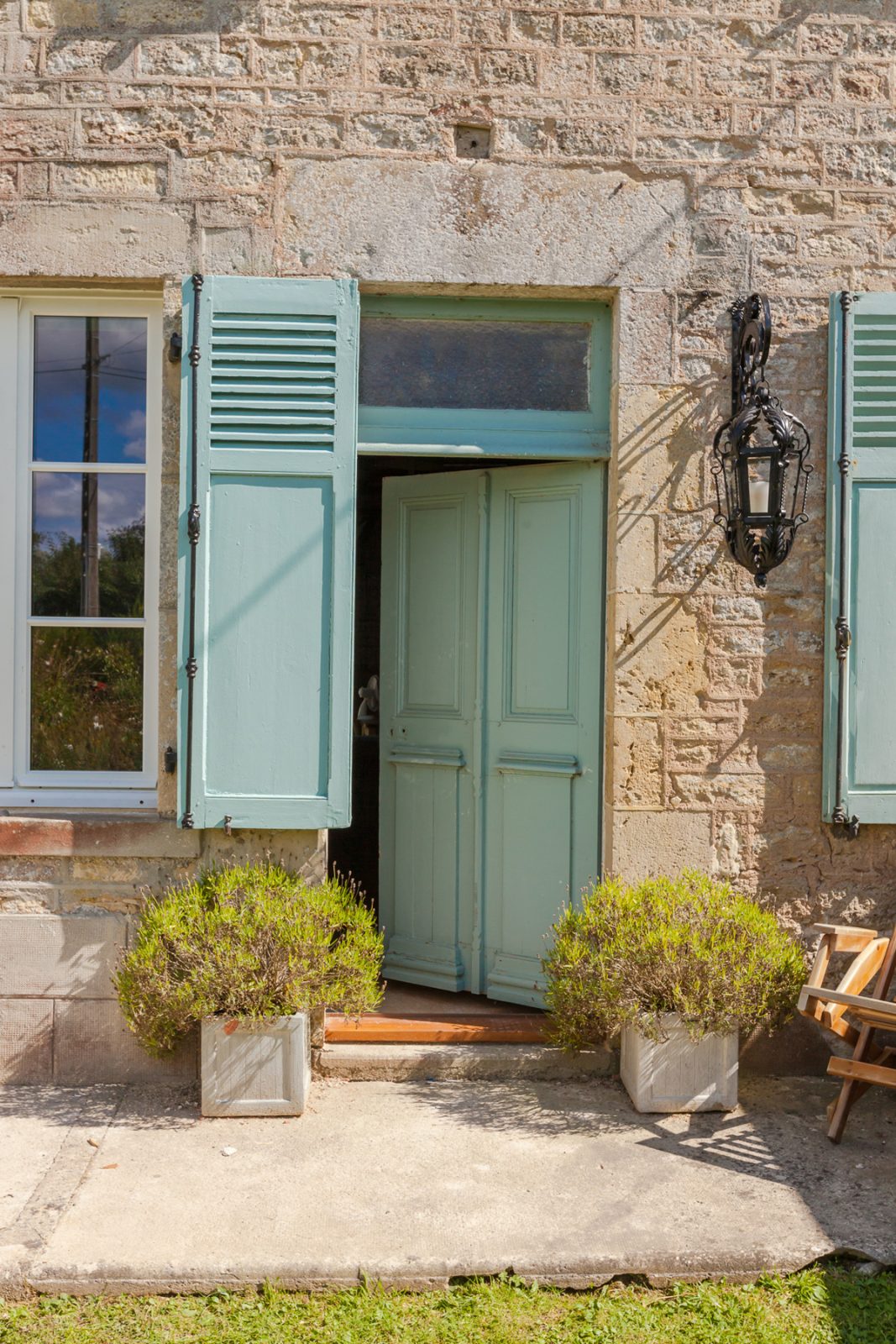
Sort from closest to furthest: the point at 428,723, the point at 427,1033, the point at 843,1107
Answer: the point at 843,1107 < the point at 427,1033 < the point at 428,723

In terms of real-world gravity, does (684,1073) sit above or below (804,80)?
below

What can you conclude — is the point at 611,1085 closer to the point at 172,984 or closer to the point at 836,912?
the point at 836,912

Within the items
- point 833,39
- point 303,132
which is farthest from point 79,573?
point 833,39

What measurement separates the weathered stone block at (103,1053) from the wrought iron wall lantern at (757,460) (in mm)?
2662

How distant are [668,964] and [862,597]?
1539 mm

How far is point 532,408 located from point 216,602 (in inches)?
55.3

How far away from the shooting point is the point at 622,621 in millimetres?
4230

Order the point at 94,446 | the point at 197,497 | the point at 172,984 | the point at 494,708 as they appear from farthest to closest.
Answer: the point at 494,708, the point at 94,446, the point at 197,497, the point at 172,984

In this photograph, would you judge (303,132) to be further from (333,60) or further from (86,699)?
(86,699)

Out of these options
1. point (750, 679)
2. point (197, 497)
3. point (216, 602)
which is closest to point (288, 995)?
point (216, 602)

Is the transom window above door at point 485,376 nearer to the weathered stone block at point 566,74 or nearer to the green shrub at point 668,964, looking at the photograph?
the weathered stone block at point 566,74

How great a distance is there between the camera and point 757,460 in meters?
3.88

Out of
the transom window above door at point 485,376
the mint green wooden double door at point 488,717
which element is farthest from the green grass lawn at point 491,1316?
the transom window above door at point 485,376

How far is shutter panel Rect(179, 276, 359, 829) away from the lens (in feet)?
13.4
